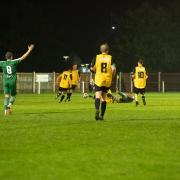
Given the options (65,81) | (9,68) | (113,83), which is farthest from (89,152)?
(113,83)

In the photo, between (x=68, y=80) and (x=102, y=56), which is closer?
(x=102, y=56)

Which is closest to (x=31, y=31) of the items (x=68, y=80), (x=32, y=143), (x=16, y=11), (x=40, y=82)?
(x=16, y=11)

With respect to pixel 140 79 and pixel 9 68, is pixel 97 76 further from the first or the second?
pixel 140 79

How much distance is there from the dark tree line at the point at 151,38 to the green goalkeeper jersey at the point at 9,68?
6305 centimetres

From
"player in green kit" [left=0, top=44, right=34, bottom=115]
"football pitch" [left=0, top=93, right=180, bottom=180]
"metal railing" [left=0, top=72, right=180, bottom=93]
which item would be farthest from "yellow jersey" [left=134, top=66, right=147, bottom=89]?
"metal railing" [left=0, top=72, right=180, bottom=93]

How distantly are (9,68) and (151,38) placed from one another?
2549 inches

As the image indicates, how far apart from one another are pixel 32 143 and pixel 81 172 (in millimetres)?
3068

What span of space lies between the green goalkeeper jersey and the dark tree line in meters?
63.0

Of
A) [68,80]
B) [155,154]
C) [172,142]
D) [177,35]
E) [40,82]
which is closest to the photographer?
[155,154]

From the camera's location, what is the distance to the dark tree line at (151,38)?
274 feet

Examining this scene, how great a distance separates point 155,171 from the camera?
827 centimetres

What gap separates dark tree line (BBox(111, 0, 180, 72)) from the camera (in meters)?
83.4

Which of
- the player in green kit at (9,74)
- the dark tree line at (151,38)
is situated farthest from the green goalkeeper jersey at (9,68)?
the dark tree line at (151,38)

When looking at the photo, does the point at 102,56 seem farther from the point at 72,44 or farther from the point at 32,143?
the point at 72,44
